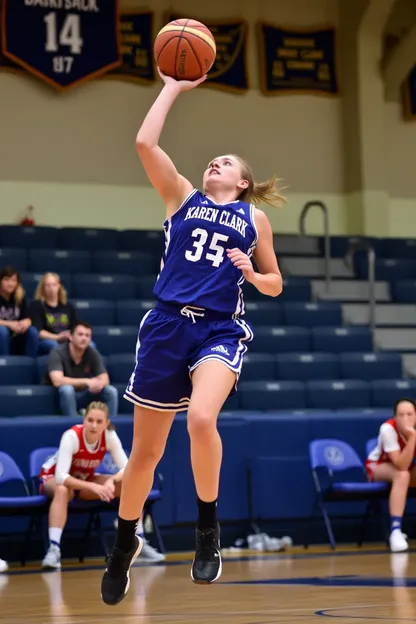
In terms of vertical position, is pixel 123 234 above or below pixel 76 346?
above

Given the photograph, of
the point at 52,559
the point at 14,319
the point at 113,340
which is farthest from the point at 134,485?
the point at 113,340

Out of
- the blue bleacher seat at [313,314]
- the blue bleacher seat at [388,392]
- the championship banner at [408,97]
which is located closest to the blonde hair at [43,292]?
the blue bleacher seat at [313,314]

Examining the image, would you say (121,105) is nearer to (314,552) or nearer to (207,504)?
(314,552)

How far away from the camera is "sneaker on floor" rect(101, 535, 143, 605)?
4.55m

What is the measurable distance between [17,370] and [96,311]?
5.14 feet

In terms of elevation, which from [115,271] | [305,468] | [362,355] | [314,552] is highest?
[115,271]

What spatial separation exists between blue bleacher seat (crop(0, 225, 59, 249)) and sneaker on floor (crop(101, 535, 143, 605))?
817cm

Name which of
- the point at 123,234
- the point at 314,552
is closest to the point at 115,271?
the point at 123,234

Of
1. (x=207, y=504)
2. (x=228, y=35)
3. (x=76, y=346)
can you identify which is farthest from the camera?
(x=228, y=35)

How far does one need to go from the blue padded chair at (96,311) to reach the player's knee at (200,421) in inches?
278

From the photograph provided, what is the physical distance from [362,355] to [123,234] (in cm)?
324

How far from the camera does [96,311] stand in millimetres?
11383

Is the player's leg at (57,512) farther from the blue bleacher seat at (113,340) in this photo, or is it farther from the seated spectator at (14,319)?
the blue bleacher seat at (113,340)

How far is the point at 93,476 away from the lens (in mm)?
8766
